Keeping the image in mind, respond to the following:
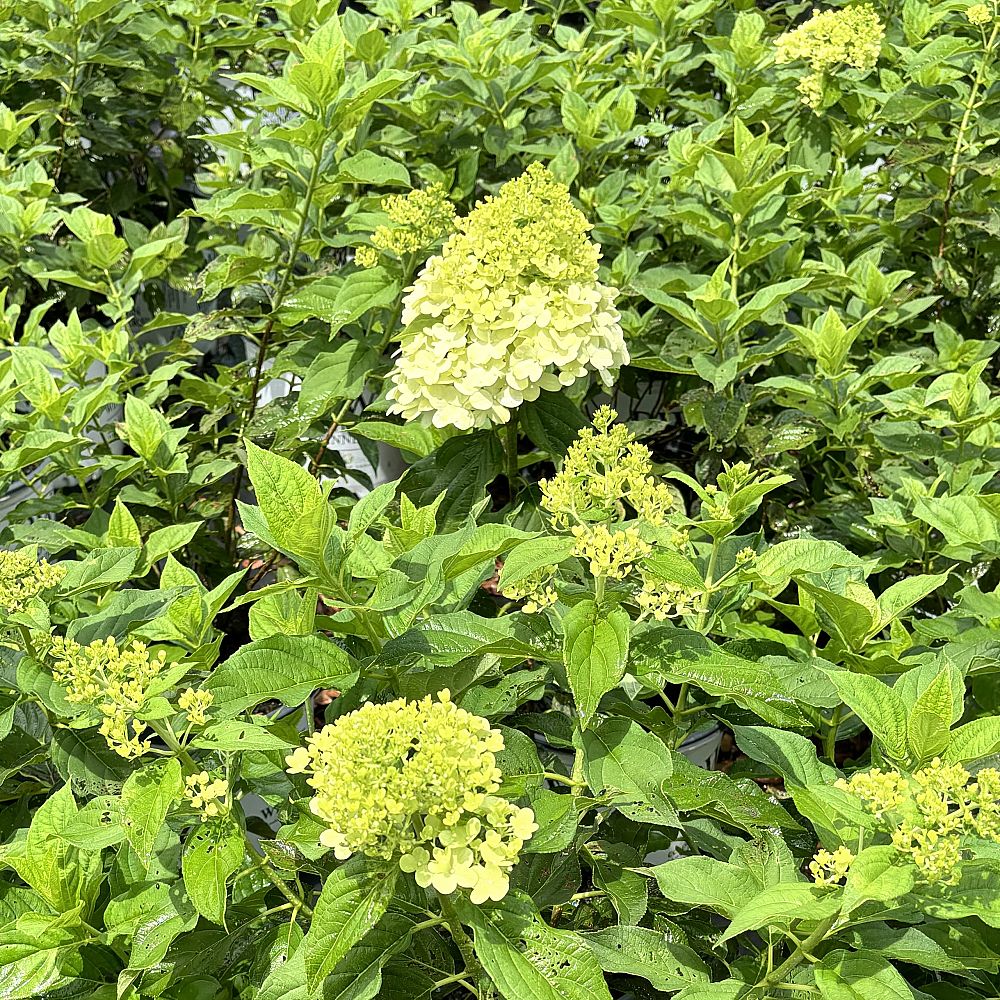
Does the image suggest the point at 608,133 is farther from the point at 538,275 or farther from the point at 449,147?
the point at 538,275

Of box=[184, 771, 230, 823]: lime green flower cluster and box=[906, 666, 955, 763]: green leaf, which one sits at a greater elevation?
box=[906, 666, 955, 763]: green leaf

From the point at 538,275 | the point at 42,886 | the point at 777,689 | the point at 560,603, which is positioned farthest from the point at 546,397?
the point at 42,886

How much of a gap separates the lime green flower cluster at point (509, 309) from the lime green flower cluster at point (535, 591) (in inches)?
14.0

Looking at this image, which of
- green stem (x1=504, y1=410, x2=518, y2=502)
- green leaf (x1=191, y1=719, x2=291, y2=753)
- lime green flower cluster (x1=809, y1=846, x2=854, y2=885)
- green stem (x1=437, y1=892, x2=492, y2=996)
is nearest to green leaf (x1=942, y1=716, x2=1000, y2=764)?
lime green flower cluster (x1=809, y1=846, x2=854, y2=885)

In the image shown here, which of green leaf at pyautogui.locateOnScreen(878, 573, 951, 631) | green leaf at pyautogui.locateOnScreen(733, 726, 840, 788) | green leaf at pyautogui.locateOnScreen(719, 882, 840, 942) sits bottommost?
green leaf at pyautogui.locateOnScreen(733, 726, 840, 788)

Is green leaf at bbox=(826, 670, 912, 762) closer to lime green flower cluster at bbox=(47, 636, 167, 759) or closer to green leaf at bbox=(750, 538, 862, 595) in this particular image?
green leaf at bbox=(750, 538, 862, 595)

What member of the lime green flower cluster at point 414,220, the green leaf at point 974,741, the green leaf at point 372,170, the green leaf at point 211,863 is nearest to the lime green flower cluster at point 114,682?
the green leaf at point 211,863

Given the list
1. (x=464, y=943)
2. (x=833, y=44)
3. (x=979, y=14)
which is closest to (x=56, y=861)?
(x=464, y=943)

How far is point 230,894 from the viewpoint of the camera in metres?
1.11

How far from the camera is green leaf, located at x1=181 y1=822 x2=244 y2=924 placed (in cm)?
93

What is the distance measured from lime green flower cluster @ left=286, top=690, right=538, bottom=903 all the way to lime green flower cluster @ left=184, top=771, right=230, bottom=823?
164 millimetres

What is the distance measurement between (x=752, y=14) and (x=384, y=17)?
99cm

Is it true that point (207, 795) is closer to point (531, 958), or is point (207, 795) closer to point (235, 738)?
point (235, 738)

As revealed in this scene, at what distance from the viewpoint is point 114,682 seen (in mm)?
974
